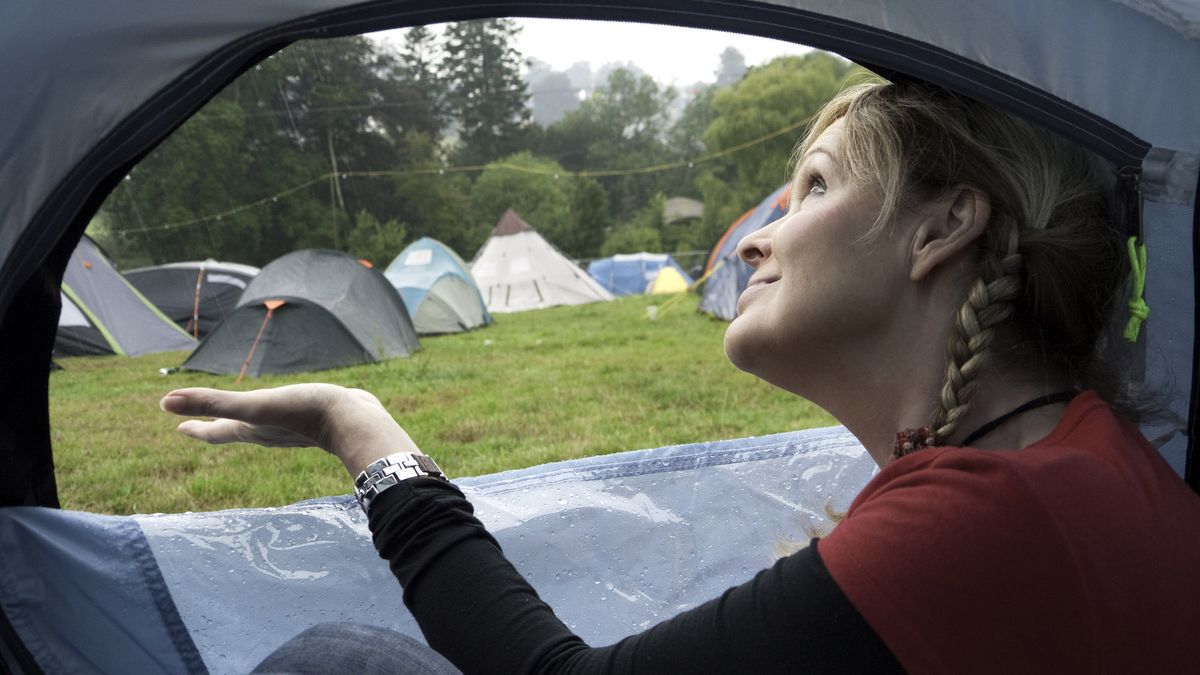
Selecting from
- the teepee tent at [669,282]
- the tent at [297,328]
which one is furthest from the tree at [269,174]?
the teepee tent at [669,282]

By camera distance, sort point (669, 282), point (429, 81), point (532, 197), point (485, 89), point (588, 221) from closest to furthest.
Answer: point (669, 282)
point (429, 81)
point (485, 89)
point (588, 221)
point (532, 197)

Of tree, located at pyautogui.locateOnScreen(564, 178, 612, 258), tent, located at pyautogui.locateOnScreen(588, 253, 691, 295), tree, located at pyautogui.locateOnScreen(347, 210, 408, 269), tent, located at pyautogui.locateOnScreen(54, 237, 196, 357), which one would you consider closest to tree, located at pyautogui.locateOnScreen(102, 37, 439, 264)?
tree, located at pyautogui.locateOnScreen(347, 210, 408, 269)

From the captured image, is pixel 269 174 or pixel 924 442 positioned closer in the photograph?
pixel 924 442

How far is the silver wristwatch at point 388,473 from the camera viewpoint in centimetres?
70

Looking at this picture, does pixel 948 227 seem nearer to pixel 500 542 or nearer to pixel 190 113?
pixel 190 113

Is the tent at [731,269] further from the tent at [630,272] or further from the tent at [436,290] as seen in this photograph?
the tent at [630,272]

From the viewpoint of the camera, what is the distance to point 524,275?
9.62m

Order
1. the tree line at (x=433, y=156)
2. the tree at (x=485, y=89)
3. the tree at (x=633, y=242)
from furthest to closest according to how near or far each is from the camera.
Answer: the tree at (x=633, y=242) < the tree at (x=485, y=89) < the tree line at (x=433, y=156)

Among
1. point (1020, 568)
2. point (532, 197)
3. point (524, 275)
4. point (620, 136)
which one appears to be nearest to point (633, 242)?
point (532, 197)

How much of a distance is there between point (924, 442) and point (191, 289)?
7.18 meters

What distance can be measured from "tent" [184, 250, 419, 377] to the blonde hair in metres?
4.29

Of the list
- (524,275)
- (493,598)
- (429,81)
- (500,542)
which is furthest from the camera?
(429,81)

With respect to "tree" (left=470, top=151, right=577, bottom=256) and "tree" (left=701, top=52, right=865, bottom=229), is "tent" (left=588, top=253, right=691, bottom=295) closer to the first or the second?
"tree" (left=701, top=52, right=865, bottom=229)

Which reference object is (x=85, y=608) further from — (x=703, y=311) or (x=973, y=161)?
(x=703, y=311)
